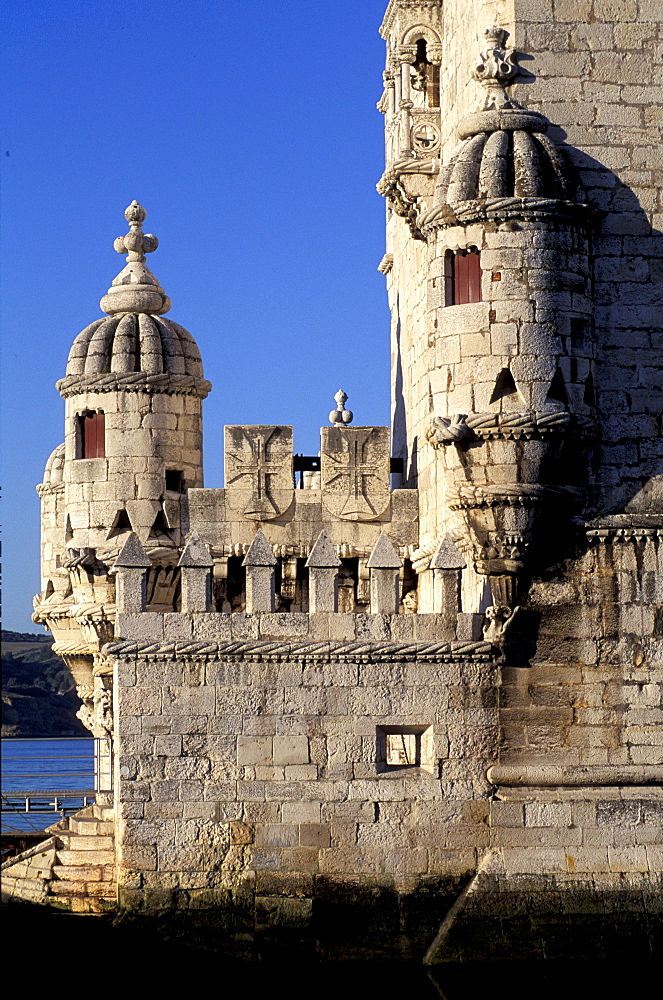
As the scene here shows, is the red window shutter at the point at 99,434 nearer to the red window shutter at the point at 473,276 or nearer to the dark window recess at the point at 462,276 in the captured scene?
the dark window recess at the point at 462,276

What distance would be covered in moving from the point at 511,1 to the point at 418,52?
3.12 m

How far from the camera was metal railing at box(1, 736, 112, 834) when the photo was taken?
25.2 metres

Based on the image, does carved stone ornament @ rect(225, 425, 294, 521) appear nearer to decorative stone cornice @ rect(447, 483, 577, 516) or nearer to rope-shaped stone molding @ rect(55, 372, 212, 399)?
rope-shaped stone molding @ rect(55, 372, 212, 399)

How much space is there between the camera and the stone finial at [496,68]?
21.0 m

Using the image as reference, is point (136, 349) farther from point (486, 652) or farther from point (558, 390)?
point (486, 652)

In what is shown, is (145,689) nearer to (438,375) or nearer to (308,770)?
(308,770)

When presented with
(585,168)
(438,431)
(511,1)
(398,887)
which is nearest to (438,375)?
(438,431)

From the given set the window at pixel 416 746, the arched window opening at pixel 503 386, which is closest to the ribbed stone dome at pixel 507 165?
the arched window opening at pixel 503 386

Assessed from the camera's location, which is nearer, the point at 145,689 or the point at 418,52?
the point at 145,689

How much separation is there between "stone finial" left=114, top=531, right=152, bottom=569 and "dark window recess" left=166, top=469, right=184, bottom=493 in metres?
3.46

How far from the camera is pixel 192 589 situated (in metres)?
20.5

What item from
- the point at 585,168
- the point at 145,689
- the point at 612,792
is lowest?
the point at 612,792

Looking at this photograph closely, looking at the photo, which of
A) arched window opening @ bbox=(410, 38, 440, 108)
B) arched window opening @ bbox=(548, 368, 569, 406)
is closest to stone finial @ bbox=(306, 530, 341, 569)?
arched window opening @ bbox=(548, 368, 569, 406)

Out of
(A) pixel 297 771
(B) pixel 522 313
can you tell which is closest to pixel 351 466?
(B) pixel 522 313
